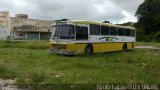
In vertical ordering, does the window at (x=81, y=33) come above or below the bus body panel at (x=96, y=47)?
above

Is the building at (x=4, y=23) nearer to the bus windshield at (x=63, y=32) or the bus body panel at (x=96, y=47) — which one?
the bus body panel at (x=96, y=47)

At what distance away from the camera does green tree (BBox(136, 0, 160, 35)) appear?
309ft

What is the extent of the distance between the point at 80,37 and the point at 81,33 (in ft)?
1.26

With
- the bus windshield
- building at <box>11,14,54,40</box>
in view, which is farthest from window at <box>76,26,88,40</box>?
building at <box>11,14,54,40</box>

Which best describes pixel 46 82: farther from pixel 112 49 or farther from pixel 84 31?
pixel 112 49

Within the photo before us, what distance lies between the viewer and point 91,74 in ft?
45.9

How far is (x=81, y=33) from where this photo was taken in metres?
26.3

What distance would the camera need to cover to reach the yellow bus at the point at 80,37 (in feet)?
83.5

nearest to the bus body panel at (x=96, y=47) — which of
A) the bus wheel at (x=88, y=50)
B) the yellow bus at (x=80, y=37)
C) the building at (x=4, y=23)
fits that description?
the yellow bus at (x=80, y=37)

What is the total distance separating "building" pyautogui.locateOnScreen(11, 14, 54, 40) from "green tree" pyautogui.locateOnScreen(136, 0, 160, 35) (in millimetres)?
25579

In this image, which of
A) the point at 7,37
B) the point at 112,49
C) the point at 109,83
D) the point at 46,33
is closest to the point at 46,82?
the point at 109,83

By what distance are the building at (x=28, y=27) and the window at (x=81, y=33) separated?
64.6 metres

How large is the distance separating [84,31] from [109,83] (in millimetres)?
15228

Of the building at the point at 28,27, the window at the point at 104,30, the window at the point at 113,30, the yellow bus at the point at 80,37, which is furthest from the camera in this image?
the building at the point at 28,27
